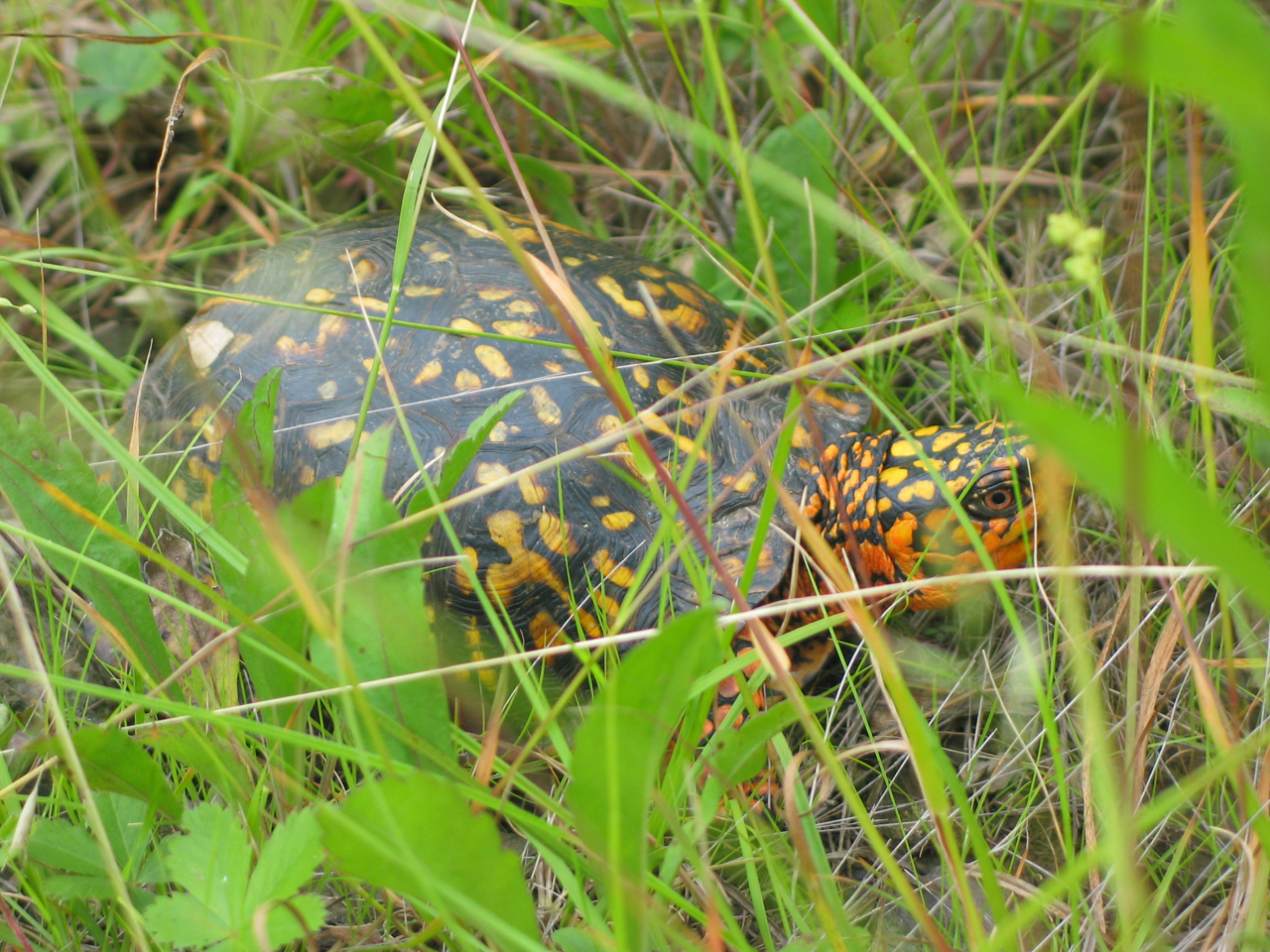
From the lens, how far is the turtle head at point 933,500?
60.1 inches

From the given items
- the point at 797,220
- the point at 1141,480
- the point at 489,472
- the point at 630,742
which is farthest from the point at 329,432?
the point at 1141,480

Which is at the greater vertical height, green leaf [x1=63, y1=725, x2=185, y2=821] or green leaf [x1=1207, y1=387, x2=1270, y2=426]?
green leaf [x1=1207, y1=387, x2=1270, y2=426]

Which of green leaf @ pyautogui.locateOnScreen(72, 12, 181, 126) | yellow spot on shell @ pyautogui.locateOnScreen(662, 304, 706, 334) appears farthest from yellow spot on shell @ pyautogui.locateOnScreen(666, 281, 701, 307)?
green leaf @ pyautogui.locateOnScreen(72, 12, 181, 126)

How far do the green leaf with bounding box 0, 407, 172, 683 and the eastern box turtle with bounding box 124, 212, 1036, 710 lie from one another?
13.0 inches

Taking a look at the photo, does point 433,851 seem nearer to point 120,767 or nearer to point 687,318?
point 120,767

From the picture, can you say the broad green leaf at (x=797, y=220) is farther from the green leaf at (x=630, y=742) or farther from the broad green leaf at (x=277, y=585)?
the green leaf at (x=630, y=742)

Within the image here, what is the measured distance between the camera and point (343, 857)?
2.61 ft

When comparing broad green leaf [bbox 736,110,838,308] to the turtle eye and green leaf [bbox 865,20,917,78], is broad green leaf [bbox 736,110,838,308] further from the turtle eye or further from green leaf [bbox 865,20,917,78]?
the turtle eye

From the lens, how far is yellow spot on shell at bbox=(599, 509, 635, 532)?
5.18 ft

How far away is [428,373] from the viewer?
5.23ft

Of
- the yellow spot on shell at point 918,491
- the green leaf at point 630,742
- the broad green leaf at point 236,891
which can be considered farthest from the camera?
the yellow spot on shell at point 918,491

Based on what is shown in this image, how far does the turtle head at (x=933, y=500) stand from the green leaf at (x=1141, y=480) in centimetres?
A: 89

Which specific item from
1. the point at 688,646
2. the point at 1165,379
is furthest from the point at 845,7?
the point at 688,646

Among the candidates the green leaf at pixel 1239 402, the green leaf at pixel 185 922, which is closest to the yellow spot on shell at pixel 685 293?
the green leaf at pixel 1239 402
